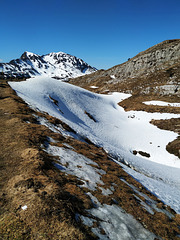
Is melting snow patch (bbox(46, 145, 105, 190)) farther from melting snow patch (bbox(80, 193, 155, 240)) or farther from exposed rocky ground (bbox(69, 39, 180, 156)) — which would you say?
exposed rocky ground (bbox(69, 39, 180, 156))

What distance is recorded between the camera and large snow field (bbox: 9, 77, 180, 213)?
20.1 m

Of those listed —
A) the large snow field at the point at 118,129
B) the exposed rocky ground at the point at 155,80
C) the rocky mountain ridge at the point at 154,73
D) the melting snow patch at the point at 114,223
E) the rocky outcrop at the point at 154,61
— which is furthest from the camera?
the rocky outcrop at the point at 154,61

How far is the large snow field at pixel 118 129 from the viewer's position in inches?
792

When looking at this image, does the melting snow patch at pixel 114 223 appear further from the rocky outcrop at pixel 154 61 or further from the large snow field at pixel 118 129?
the rocky outcrop at pixel 154 61

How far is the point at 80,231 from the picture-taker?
3.83m

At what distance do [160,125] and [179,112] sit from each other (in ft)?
38.0

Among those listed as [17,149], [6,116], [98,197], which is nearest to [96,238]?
[98,197]

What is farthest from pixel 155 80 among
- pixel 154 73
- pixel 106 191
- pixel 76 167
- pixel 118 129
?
pixel 106 191

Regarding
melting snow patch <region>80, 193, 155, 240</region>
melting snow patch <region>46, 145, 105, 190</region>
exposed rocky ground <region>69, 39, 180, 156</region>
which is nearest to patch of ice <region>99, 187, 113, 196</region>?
melting snow patch <region>46, 145, 105, 190</region>

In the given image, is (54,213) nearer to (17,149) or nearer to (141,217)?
(141,217)

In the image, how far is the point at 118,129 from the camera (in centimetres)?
3634

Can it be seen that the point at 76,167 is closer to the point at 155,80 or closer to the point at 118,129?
the point at 118,129

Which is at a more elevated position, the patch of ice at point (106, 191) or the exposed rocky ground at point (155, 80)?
the exposed rocky ground at point (155, 80)

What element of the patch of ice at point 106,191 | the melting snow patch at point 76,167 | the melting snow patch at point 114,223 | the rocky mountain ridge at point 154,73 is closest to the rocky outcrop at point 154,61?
the rocky mountain ridge at point 154,73
